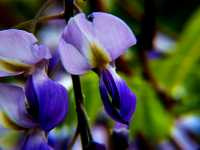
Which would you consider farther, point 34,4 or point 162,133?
point 34,4

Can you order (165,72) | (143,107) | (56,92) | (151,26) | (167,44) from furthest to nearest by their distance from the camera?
(167,44)
(165,72)
(143,107)
(151,26)
(56,92)

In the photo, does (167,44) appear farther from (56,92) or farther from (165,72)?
(56,92)

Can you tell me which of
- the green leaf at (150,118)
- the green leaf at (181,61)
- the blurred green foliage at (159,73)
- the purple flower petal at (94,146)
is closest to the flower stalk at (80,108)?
the purple flower petal at (94,146)

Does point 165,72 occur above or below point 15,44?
below

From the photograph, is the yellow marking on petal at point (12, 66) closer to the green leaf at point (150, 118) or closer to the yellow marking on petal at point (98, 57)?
the yellow marking on petal at point (98, 57)

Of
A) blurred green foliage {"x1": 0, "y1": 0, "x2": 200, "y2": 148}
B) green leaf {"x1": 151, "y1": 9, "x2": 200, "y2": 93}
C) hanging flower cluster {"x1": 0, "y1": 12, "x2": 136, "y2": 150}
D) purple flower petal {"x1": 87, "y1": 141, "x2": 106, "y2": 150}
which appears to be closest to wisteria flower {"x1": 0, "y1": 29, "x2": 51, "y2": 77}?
hanging flower cluster {"x1": 0, "y1": 12, "x2": 136, "y2": 150}

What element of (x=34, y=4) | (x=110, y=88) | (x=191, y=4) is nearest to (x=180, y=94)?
(x=191, y=4)

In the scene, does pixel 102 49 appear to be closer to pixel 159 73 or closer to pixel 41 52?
pixel 41 52

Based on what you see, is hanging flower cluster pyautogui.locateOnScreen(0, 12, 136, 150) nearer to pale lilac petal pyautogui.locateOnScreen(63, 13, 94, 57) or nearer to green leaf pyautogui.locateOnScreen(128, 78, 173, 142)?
pale lilac petal pyautogui.locateOnScreen(63, 13, 94, 57)
